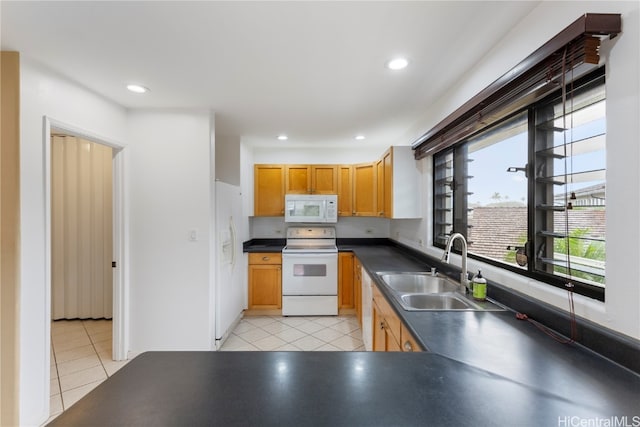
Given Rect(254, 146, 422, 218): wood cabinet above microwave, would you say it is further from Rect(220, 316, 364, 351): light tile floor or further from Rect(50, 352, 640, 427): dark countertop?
Rect(50, 352, 640, 427): dark countertop

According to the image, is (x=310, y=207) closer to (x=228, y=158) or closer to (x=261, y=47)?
(x=228, y=158)

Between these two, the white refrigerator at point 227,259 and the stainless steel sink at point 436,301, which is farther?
the white refrigerator at point 227,259

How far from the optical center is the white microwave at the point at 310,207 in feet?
12.4

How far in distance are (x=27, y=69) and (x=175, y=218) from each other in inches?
53.5

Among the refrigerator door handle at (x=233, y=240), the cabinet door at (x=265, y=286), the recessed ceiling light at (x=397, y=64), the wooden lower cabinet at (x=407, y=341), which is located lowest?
the cabinet door at (x=265, y=286)

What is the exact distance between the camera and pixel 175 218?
2.49 m

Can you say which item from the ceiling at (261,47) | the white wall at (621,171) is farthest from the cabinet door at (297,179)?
the white wall at (621,171)

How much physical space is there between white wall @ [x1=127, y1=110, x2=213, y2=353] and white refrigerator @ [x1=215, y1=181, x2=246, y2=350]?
18 cm

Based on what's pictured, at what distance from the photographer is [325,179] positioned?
3.92 metres

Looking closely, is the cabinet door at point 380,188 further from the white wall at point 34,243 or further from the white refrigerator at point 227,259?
the white wall at point 34,243

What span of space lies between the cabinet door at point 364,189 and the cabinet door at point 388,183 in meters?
0.47

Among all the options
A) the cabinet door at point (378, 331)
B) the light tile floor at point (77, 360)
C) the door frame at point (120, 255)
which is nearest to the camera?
the cabinet door at point (378, 331)

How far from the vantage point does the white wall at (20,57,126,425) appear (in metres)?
1.61

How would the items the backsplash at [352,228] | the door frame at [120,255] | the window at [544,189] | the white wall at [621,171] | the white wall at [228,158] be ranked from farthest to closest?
the backsplash at [352,228] < the white wall at [228,158] < the door frame at [120,255] < the window at [544,189] < the white wall at [621,171]
